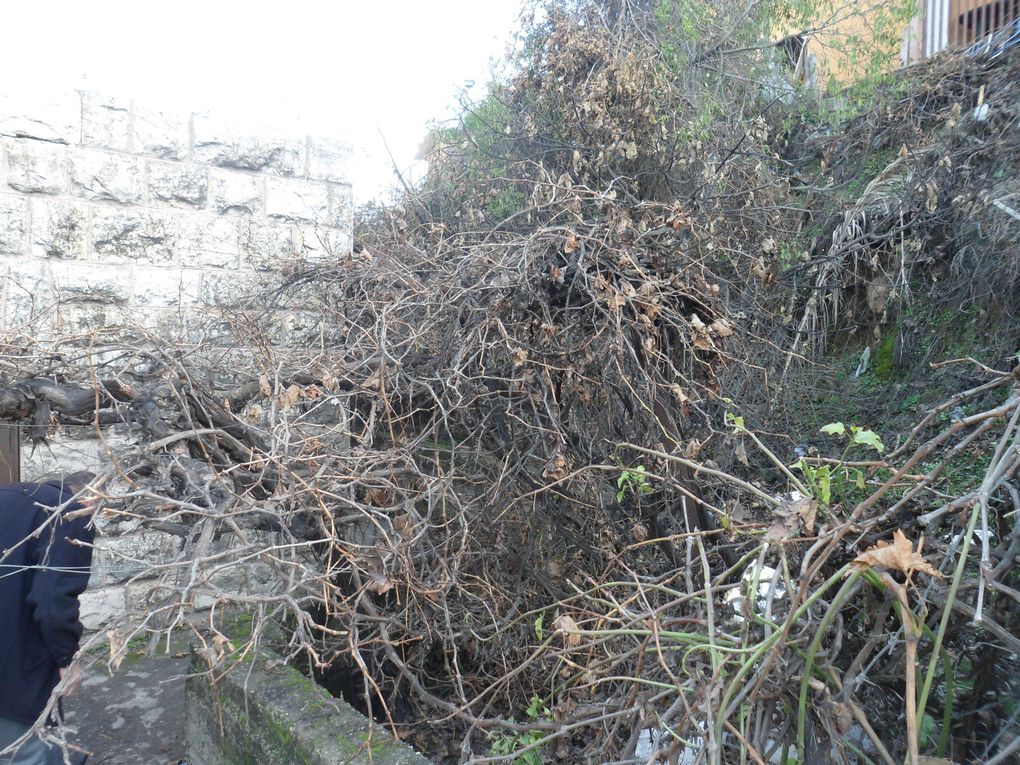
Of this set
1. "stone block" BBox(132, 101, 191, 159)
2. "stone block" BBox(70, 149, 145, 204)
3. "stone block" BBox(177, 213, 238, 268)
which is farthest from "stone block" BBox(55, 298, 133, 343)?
"stone block" BBox(132, 101, 191, 159)

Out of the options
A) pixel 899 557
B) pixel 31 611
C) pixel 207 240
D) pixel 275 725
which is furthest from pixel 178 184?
pixel 899 557

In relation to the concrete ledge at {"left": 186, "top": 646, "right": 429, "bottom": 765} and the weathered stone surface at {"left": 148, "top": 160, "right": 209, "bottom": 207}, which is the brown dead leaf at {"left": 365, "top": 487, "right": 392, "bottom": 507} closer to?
the concrete ledge at {"left": 186, "top": 646, "right": 429, "bottom": 765}

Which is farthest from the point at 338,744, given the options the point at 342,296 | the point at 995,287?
the point at 995,287

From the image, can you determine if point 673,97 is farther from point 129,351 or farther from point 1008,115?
point 129,351

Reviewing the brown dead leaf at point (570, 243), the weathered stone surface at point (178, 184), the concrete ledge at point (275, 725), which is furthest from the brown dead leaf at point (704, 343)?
the weathered stone surface at point (178, 184)

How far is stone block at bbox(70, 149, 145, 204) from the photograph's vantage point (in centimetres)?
430

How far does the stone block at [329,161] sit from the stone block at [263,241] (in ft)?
1.33

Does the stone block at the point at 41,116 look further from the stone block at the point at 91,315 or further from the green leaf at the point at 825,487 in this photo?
the green leaf at the point at 825,487

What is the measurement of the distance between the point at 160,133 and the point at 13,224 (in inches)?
36.5

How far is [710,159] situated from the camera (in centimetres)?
575

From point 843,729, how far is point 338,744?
1.61 m

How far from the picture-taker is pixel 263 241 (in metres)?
4.85

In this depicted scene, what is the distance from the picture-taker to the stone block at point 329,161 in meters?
4.98

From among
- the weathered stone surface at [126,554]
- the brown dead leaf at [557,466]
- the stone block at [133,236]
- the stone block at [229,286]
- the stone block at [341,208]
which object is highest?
the stone block at [341,208]
